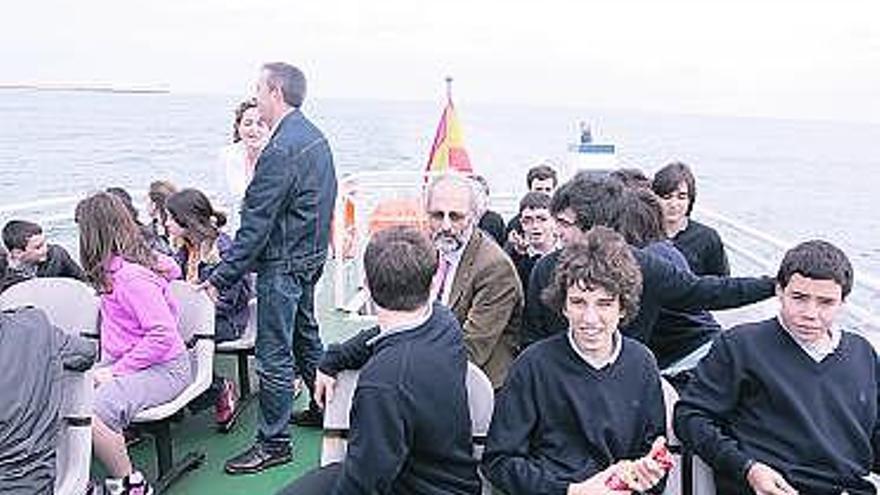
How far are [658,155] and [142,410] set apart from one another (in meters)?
26.2

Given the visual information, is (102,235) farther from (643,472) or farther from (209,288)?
(643,472)

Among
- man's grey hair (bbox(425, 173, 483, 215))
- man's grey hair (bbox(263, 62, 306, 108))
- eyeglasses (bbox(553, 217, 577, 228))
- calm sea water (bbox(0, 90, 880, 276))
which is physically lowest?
calm sea water (bbox(0, 90, 880, 276))

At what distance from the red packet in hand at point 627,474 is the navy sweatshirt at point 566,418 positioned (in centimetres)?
9

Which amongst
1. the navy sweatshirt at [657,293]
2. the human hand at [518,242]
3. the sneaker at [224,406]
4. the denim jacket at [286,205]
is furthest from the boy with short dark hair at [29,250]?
the navy sweatshirt at [657,293]

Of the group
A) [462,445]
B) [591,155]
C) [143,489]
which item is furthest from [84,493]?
[591,155]

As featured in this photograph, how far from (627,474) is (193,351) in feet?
6.36

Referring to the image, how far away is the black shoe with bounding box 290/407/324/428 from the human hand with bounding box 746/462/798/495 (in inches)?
87.5

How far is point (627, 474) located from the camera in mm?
2037

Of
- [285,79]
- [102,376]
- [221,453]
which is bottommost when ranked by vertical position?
[221,453]

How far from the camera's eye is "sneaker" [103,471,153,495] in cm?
310

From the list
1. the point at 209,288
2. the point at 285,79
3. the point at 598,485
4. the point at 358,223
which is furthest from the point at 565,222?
the point at 358,223

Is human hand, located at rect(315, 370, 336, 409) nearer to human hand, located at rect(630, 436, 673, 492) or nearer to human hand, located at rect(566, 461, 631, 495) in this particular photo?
human hand, located at rect(566, 461, 631, 495)

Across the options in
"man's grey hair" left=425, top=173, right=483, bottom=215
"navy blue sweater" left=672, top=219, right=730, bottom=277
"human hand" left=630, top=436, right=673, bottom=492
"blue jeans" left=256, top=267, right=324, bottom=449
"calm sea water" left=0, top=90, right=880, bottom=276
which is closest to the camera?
"human hand" left=630, top=436, right=673, bottom=492

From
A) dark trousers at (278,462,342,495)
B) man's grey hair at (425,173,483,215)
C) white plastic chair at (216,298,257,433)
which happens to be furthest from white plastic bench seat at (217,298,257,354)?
dark trousers at (278,462,342,495)
